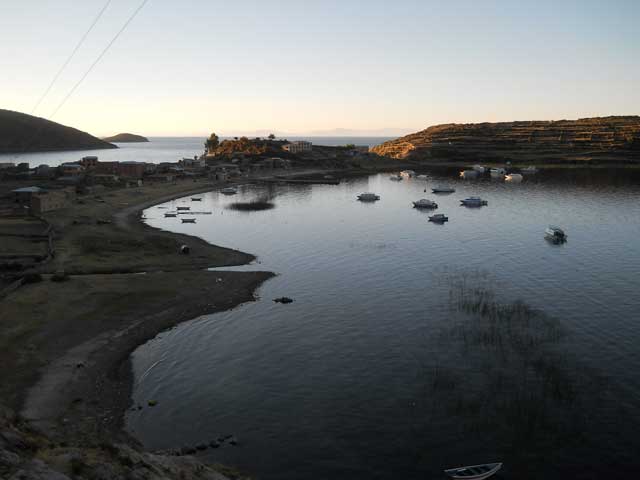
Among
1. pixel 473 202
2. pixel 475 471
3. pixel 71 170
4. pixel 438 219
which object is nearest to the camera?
pixel 475 471

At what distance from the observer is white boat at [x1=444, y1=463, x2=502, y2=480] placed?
82.8ft

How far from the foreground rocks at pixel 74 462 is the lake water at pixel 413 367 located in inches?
203

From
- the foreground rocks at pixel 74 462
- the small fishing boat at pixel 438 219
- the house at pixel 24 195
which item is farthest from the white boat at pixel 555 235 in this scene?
the house at pixel 24 195

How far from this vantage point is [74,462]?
1923 centimetres

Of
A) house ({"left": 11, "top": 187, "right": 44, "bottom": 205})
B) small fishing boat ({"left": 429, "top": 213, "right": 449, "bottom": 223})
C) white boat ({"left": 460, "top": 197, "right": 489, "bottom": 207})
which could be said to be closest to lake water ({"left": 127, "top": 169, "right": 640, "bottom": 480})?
small fishing boat ({"left": 429, "top": 213, "right": 449, "bottom": 223})

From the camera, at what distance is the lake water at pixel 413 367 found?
92.5ft

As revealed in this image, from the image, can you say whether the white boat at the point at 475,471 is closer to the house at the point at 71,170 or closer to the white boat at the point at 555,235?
the white boat at the point at 555,235

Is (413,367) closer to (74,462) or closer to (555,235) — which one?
(74,462)

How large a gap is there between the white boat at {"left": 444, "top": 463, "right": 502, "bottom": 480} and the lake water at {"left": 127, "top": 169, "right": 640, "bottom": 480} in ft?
3.29

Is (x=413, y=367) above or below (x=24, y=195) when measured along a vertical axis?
below

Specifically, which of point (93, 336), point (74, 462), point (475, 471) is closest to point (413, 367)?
point (475, 471)

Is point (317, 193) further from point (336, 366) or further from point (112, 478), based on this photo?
point (112, 478)

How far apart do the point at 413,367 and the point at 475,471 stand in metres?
12.5

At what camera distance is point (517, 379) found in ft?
117
